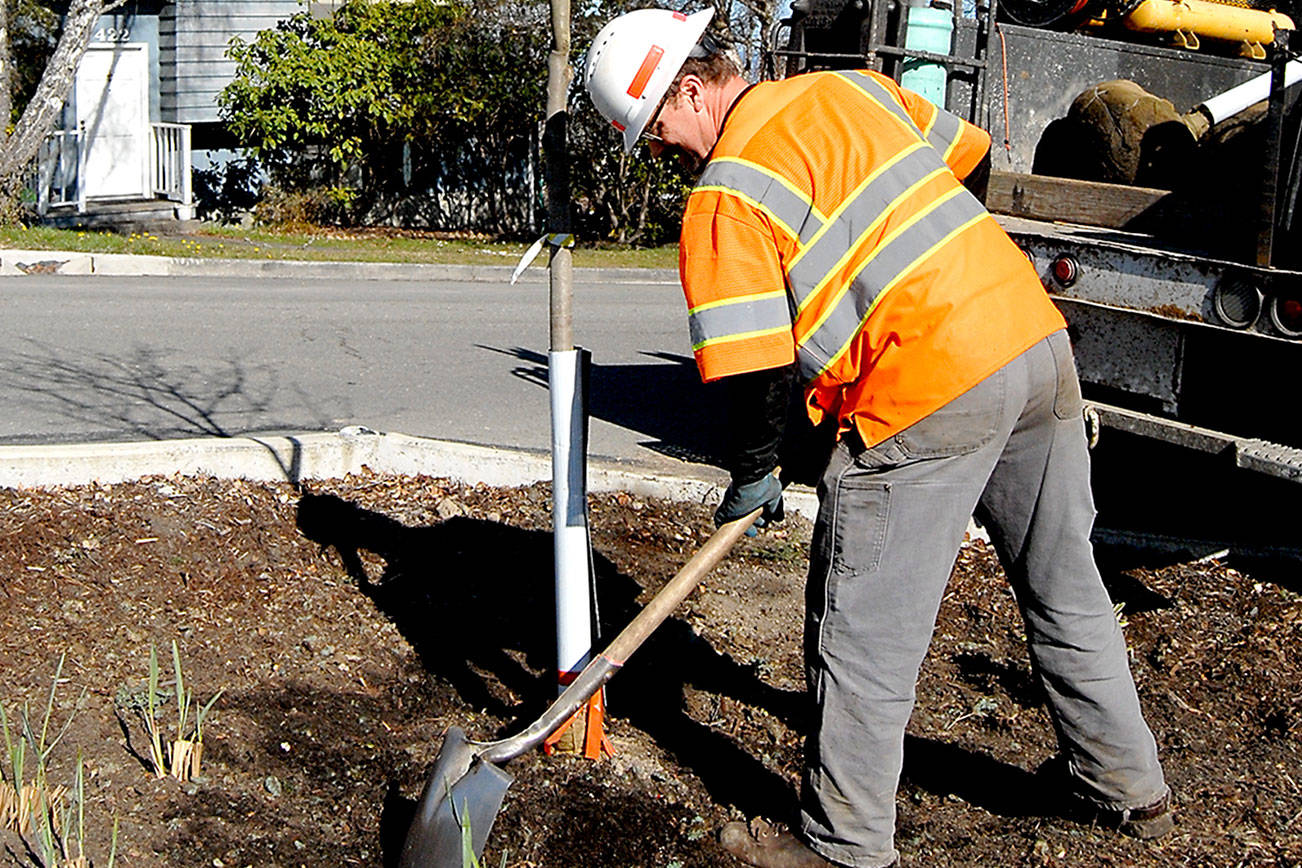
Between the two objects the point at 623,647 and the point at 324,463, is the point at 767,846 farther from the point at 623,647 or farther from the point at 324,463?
the point at 324,463

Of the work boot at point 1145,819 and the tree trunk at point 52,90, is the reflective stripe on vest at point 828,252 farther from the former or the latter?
the tree trunk at point 52,90

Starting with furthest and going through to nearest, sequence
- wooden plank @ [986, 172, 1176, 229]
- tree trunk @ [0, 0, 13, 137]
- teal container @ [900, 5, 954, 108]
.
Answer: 1. tree trunk @ [0, 0, 13, 137]
2. teal container @ [900, 5, 954, 108]
3. wooden plank @ [986, 172, 1176, 229]

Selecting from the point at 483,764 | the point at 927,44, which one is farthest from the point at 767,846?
the point at 927,44

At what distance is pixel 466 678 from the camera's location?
11.8 ft

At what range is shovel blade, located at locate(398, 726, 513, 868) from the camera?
2.62 meters

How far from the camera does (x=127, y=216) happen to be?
17.0m

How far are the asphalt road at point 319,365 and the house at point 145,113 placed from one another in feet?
25.6

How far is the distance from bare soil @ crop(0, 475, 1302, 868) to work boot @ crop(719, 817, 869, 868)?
0.20ft

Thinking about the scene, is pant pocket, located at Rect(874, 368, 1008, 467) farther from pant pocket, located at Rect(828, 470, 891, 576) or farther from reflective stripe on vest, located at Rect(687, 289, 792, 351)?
reflective stripe on vest, located at Rect(687, 289, 792, 351)

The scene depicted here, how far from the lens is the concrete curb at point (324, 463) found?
4262 millimetres

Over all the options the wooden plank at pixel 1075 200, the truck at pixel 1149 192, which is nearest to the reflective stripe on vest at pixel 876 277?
the truck at pixel 1149 192

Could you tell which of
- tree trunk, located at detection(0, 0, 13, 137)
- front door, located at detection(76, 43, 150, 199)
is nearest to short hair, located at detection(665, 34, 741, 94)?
tree trunk, located at detection(0, 0, 13, 137)

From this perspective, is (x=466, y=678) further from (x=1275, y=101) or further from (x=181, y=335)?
(x=181, y=335)

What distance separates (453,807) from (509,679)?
996mm
